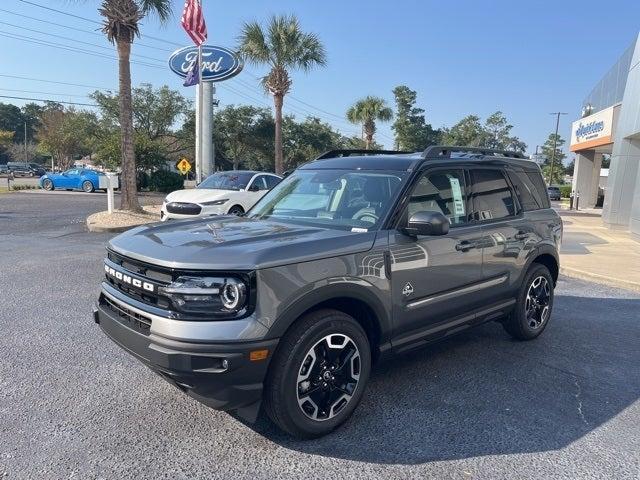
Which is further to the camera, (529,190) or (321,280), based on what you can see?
(529,190)

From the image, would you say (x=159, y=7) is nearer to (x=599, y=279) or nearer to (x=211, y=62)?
(x=211, y=62)

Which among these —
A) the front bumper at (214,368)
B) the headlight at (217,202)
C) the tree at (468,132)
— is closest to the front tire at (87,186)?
the headlight at (217,202)

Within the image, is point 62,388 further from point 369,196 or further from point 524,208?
point 524,208

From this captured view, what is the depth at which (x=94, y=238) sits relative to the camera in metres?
11.8

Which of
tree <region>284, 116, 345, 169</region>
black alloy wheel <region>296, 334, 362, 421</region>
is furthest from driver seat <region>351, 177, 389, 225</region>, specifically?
tree <region>284, 116, 345, 169</region>

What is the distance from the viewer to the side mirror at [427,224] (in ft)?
11.3

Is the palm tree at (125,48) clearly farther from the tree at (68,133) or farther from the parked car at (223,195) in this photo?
the tree at (68,133)

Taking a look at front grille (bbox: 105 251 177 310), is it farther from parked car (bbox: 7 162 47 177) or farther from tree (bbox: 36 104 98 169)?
parked car (bbox: 7 162 47 177)

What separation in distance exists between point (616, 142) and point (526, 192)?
1659 centimetres

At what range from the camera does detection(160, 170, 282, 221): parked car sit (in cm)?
1162

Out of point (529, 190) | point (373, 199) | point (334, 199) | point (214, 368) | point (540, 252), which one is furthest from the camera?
point (529, 190)

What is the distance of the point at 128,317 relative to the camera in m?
3.18

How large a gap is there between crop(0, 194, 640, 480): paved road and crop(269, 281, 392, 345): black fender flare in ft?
2.24

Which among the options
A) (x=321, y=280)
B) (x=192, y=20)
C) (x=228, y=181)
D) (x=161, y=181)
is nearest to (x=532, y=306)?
(x=321, y=280)
